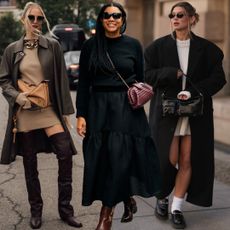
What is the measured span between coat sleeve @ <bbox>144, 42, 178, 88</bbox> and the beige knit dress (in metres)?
0.90

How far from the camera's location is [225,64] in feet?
31.6

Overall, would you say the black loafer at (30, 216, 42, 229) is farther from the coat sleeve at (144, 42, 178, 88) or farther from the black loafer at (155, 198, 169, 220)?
the coat sleeve at (144, 42, 178, 88)

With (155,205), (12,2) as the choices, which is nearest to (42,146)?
(155,205)

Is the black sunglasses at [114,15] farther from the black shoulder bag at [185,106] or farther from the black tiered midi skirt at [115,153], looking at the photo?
the black shoulder bag at [185,106]

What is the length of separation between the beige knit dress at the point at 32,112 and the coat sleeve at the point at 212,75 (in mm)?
1284

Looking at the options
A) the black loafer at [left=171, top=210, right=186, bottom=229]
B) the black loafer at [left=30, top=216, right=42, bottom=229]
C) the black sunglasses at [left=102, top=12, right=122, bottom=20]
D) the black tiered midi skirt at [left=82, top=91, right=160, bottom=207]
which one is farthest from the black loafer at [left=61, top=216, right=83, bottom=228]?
the black sunglasses at [left=102, top=12, right=122, bottom=20]

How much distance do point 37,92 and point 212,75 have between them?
5.00 ft

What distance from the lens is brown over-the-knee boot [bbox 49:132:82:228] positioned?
15.5ft

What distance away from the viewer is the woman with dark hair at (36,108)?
15.2ft

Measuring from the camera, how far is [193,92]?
4.80 metres

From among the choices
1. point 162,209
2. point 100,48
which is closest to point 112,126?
point 100,48

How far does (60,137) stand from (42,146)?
226mm

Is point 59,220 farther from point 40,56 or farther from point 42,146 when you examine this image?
point 40,56

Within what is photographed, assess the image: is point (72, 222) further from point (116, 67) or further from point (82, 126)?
point (116, 67)
